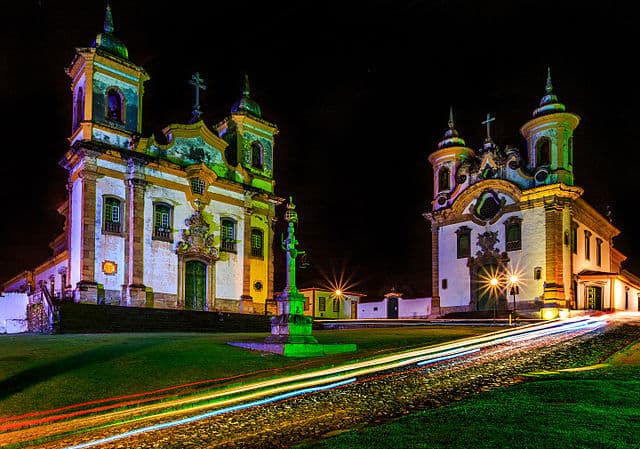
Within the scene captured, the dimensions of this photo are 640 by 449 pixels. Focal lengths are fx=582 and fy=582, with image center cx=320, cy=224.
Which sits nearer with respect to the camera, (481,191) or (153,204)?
(153,204)

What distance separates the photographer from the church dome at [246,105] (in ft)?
115

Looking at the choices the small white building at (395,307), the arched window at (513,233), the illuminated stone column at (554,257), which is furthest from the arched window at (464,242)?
the illuminated stone column at (554,257)

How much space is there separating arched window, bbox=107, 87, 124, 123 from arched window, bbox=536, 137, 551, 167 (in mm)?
24787

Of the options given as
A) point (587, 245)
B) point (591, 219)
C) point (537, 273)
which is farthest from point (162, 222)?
point (591, 219)

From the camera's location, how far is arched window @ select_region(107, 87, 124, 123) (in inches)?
1136

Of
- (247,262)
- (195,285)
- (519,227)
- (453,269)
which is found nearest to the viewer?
(195,285)

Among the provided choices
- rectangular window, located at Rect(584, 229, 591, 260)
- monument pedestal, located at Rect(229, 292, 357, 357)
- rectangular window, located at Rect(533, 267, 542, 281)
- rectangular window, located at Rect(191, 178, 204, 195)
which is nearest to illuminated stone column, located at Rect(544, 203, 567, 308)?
rectangular window, located at Rect(533, 267, 542, 281)

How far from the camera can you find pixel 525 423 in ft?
20.9

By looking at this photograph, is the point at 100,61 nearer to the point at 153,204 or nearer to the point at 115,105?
the point at 115,105

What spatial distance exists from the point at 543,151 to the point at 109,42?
26134 mm

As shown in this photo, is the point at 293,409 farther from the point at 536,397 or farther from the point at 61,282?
the point at 61,282

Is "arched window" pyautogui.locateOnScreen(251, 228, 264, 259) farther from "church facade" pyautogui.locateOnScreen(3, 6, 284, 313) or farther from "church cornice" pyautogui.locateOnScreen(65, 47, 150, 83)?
"church cornice" pyautogui.locateOnScreen(65, 47, 150, 83)

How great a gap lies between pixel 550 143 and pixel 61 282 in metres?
29.7

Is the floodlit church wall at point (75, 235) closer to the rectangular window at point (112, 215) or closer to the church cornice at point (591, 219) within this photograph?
the rectangular window at point (112, 215)
